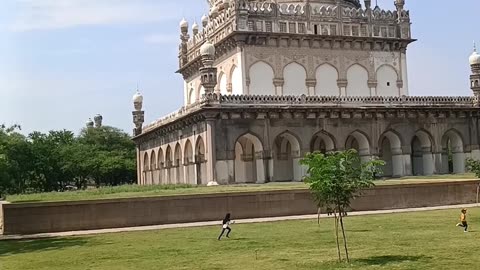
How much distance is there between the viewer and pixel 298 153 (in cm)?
3406

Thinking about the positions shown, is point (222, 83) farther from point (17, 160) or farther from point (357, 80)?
point (17, 160)

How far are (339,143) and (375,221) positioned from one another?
1586 centimetres

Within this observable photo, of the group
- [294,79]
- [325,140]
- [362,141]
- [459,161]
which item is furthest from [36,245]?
[459,161]

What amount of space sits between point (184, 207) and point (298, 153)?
43.2ft

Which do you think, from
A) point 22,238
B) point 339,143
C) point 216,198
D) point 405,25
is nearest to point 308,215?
point 216,198

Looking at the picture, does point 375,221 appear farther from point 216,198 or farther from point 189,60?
point 189,60

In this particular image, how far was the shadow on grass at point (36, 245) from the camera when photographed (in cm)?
1581

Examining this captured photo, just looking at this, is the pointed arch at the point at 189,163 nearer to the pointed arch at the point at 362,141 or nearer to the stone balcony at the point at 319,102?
the stone balcony at the point at 319,102

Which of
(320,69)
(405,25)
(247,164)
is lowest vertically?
(247,164)

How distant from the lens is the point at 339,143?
3478 centimetres

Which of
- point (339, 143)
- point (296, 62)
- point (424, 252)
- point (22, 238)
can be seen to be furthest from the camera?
point (296, 62)

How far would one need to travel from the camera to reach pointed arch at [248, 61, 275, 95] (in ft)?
120

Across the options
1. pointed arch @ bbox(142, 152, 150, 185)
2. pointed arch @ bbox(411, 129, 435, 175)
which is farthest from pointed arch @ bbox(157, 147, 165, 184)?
pointed arch @ bbox(411, 129, 435, 175)

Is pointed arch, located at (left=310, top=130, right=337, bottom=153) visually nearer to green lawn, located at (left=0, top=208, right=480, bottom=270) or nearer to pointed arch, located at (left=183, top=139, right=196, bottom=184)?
pointed arch, located at (left=183, top=139, right=196, bottom=184)
